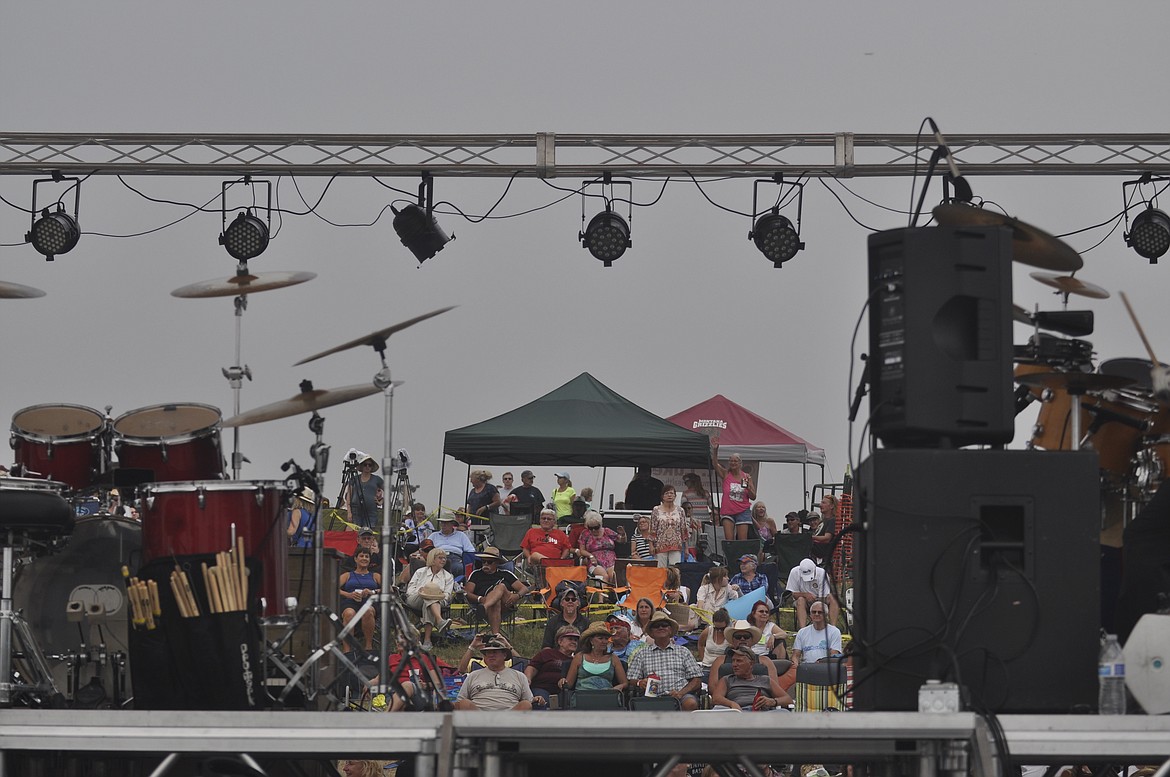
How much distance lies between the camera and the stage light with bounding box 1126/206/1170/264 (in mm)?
12148

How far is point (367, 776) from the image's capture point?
→ 9273 mm

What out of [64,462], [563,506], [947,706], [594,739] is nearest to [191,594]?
[64,462]

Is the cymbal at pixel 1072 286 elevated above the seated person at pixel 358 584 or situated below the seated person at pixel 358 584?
above

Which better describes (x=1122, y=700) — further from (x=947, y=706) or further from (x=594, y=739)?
(x=594, y=739)

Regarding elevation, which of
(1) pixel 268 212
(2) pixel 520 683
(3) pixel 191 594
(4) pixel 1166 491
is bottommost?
(2) pixel 520 683

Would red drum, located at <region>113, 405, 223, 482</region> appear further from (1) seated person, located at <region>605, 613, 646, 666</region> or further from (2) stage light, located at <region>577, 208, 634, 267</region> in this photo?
(2) stage light, located at <region>577, 208, 634, 267</region>

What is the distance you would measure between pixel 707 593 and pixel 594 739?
918 centimetres

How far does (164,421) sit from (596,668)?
4324 millimetres

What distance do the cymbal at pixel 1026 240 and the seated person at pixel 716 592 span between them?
7.85 meters

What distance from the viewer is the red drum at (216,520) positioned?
20.5ft

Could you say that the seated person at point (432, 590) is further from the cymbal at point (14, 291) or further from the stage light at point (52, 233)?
the cymbal at point (14, 291)

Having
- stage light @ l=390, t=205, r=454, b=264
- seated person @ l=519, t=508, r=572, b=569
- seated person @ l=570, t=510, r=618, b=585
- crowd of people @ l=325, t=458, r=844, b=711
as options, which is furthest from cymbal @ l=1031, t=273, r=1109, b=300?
seated person @ l=519, t=508, r=572, b=569

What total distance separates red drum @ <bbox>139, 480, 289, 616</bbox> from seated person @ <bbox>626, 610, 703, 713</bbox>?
4450 mm

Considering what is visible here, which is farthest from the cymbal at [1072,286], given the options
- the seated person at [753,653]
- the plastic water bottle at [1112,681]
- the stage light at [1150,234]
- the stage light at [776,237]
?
the stage light at [1150,234]
